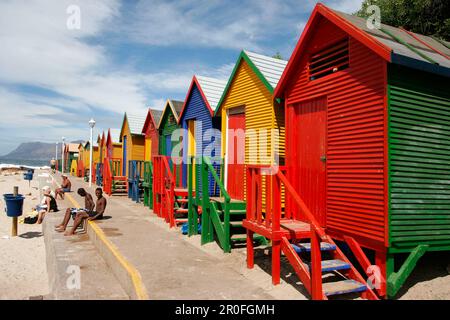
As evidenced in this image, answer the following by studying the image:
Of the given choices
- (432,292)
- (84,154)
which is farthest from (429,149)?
(84,154)

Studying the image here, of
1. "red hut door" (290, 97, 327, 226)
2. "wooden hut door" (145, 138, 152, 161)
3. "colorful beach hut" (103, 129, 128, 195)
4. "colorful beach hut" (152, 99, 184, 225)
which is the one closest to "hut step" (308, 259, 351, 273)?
"red hut door" (290, 97, 327, 226)

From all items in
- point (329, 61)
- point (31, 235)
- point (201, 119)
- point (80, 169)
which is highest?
point (329, 61)

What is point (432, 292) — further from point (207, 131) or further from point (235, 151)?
point (207, 131)

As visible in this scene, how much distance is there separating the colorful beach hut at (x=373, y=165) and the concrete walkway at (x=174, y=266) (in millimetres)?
701

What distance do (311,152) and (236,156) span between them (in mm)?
3245

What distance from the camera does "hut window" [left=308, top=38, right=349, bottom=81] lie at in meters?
6.67

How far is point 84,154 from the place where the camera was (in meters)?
38.2

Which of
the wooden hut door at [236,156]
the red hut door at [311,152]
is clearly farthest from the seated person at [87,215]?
the red hut door at [311,152]

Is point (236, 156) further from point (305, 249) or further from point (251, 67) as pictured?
point (305, 249)

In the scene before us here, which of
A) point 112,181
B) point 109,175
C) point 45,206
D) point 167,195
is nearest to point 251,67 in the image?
point 167,195

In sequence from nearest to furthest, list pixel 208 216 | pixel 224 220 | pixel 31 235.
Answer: pixel 224 220 → pixel 208 216 → pixel 31 235

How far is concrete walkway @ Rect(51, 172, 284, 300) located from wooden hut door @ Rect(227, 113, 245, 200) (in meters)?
1.84

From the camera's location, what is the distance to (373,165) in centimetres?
571
